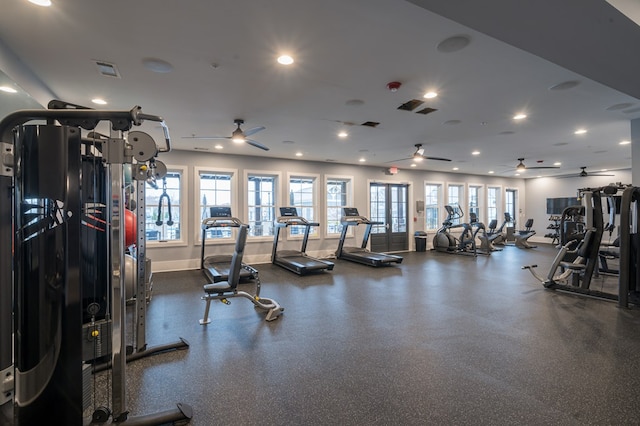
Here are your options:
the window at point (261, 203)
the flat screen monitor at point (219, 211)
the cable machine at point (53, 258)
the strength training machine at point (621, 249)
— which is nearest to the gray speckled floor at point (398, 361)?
the strength training machine at point (621, 249)

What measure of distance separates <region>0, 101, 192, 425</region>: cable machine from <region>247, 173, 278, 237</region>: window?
621cm

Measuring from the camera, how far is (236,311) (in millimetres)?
4090

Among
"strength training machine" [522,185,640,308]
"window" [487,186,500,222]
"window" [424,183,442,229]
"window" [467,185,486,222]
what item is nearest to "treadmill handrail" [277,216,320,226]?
"strength training machine" [522,185,640,308]

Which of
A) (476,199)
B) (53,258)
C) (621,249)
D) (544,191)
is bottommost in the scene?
(621,249)

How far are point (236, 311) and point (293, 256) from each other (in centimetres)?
367

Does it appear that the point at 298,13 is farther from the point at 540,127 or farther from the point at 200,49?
Answer: the point at 540,127

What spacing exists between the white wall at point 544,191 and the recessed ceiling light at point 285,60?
13378mm

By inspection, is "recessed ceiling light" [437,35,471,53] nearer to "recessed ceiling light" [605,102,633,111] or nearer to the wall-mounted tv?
"recessed ceiling light" [605,102,633,111]

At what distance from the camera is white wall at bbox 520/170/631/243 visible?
1155 centimetres

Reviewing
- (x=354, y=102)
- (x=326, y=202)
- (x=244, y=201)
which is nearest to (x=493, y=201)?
(x=326, y=202)

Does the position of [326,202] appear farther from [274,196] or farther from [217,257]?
[217,257]

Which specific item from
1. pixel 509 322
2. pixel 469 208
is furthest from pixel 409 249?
pixel 509 322

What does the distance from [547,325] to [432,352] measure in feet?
5.67

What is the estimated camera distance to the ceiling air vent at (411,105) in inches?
159
